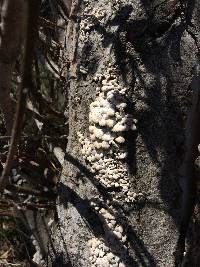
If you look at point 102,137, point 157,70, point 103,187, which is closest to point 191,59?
point 157,70

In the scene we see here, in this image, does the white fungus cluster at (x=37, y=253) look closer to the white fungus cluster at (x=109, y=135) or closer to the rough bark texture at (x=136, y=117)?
the rough bark texture at (x=136, y=117)

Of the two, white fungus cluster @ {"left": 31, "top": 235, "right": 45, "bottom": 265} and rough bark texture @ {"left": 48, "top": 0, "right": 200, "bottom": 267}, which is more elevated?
rough bark texture @ {"left": 48, "top": 0, "right": 200, "bottom": 267}

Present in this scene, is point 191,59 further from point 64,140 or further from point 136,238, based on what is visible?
point 64,140

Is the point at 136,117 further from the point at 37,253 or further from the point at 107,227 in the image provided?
the point at 37,253

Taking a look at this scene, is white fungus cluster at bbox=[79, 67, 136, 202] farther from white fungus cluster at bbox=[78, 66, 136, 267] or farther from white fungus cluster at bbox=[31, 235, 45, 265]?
white fungus cluster at bbox=[31, 235, 45, 265]

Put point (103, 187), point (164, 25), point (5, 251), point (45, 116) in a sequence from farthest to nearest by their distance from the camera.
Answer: point (5, 251), point (45, 116), point (103, 187), point (164, 25)

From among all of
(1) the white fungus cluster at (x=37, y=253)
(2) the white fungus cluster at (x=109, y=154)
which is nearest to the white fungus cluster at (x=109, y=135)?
(2) the white fungus cluster at (x=109, y=154)

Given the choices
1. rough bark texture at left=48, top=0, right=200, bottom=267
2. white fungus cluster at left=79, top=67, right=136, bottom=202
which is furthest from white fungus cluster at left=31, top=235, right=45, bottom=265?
white fungus cluster at left=79, top=67, right=136, bottom=202

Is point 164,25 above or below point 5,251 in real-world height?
above
